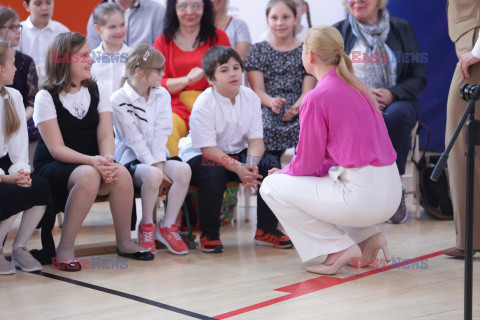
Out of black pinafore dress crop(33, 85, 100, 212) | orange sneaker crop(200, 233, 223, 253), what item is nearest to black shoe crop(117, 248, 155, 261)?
orange sneaker crop(200, 233, 223, 253)

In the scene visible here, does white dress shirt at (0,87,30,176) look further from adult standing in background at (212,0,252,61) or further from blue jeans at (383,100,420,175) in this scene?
blue jeans at (383,100,420,175)

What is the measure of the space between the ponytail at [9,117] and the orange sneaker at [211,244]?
41.9 inches

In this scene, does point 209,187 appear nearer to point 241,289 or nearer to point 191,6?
point 241,289

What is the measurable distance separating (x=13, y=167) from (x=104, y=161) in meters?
0.41

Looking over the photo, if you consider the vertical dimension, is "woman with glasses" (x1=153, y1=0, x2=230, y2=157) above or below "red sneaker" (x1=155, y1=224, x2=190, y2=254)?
above

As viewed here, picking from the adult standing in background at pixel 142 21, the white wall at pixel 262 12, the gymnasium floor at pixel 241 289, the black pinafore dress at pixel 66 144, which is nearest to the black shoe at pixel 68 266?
the gymnasium floor at pixel 241 289

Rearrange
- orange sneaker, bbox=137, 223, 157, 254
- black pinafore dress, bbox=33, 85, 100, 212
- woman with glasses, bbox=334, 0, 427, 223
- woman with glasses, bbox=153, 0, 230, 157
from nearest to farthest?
black pinafore dress, bbox=33, 85, 100, 212, orange sneaker, bbox=137, 223, 157, 254, woman with glasses, bbox=153, 0, 230, 157, woman with glasses, bbox=334, 0, 427, 223

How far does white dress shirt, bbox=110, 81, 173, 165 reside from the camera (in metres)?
3.53

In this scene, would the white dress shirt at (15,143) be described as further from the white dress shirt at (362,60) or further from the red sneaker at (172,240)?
the white dress shirt at (362,60)

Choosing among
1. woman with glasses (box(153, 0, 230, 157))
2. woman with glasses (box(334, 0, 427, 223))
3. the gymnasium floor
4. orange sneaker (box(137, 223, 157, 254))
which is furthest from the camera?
woman with glasses (box(334, 0, 427, 223))

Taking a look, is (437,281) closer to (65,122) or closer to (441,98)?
(65,122)

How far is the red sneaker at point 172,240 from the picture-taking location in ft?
11.4

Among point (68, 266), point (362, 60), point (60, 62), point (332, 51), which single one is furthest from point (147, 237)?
point (362, 60)

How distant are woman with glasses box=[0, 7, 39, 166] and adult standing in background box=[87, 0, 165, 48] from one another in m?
0.80
